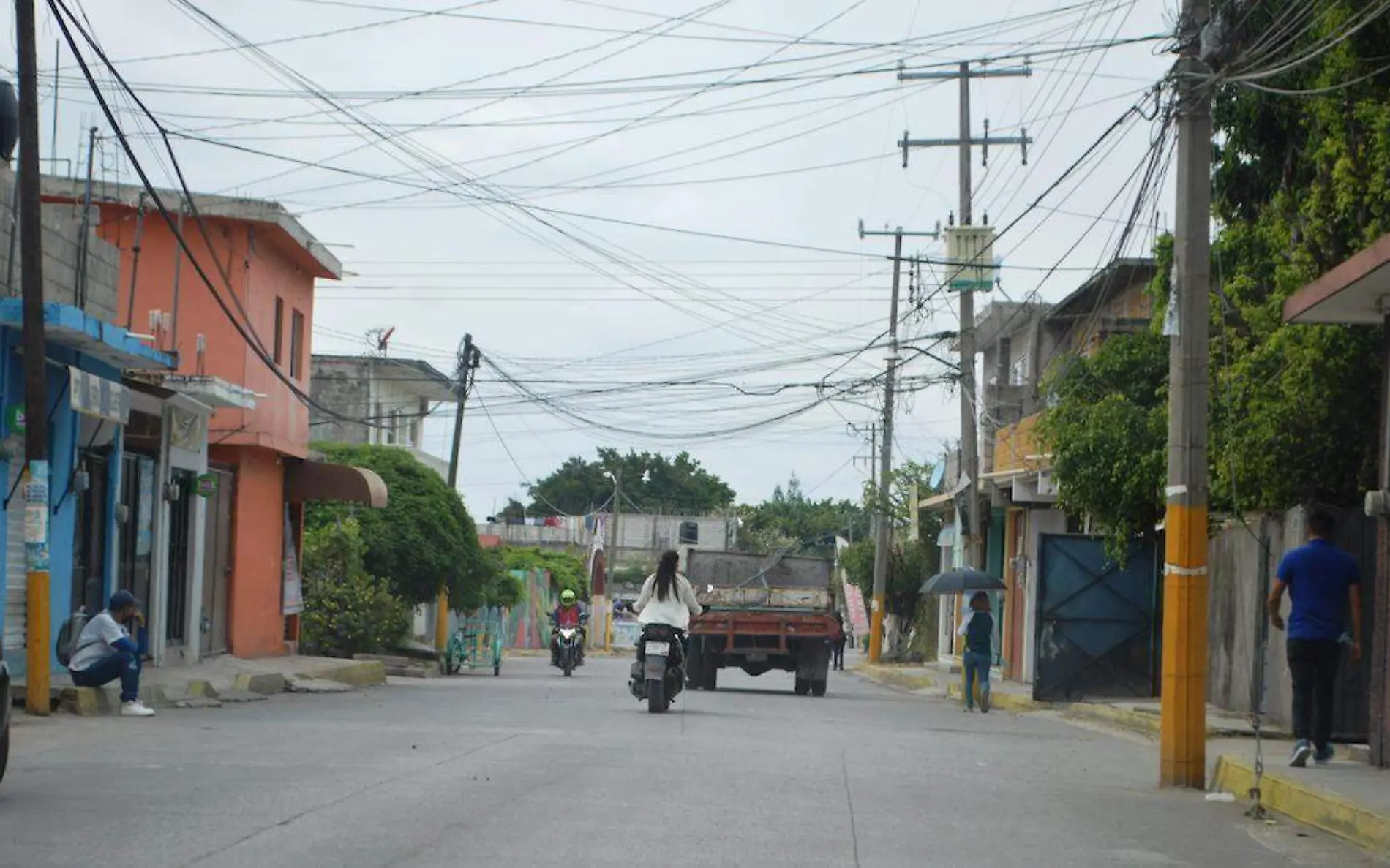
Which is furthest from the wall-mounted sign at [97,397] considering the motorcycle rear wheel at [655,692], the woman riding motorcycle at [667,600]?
the motorcycle rear wheel at [655,692]

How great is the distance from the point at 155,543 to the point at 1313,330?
15.4 m

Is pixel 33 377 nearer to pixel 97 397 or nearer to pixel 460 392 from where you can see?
pixel 97 397

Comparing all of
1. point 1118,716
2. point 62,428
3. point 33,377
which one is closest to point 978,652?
point 1118,716

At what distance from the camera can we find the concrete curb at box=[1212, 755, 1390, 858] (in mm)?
10031

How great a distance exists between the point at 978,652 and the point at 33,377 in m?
14.7

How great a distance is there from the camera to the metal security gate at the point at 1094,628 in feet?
86.6

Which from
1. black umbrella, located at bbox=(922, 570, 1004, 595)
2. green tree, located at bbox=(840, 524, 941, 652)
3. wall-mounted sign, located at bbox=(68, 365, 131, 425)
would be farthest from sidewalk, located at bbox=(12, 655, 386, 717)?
green tree, located at bbox=(840, 524, 941, 652)

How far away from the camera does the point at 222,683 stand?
72.9ft

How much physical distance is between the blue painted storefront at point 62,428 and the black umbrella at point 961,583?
1419cm

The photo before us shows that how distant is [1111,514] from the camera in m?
25.1

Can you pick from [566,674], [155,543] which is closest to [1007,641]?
[566,674]

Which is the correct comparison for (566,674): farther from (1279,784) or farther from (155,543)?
(1279,784)

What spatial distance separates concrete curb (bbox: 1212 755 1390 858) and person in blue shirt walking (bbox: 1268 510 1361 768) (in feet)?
1.79

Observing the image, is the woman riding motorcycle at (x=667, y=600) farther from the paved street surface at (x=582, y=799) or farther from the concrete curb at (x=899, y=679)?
the concrete curb at (x=899, y=679)
